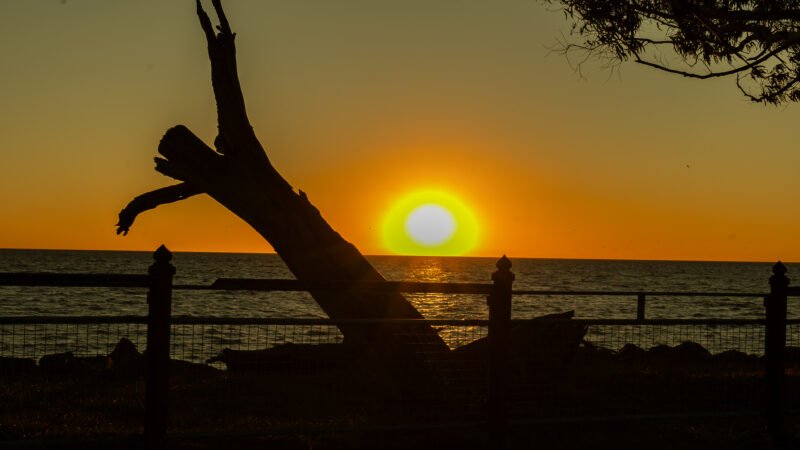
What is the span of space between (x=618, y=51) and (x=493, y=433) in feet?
27.9

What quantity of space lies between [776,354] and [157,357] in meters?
6.45

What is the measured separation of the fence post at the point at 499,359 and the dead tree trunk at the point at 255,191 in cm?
Result: 359

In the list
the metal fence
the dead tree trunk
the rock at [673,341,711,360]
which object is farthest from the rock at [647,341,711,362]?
the dead tree trunk

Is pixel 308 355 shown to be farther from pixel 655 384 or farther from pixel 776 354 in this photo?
pixel 776 354

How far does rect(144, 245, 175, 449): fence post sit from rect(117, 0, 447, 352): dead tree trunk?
191 inches

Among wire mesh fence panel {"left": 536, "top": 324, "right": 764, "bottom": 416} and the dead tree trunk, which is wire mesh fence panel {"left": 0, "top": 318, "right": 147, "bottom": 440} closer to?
the dead tree trunk

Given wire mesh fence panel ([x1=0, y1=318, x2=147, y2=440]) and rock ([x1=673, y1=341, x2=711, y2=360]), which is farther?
rock ([x1=673, y1=341, x2=711, y2=360])

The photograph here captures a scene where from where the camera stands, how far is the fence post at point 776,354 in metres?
11.0

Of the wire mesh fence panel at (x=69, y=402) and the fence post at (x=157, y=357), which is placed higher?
the fence post at (x=157, y=357)

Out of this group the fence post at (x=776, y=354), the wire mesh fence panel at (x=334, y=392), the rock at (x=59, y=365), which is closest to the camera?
the wire mesh fence panel at (x=334, y=392)

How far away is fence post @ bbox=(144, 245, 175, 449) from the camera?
27.5 ft

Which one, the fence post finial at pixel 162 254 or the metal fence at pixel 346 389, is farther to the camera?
the metal fence at pixel 346 389

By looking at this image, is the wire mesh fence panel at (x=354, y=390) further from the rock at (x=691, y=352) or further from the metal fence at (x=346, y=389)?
the rock at (x=691, y=352)

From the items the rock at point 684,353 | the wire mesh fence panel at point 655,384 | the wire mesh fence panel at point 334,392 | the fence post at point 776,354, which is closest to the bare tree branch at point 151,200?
the wire mesh fence panel at point 334,392
